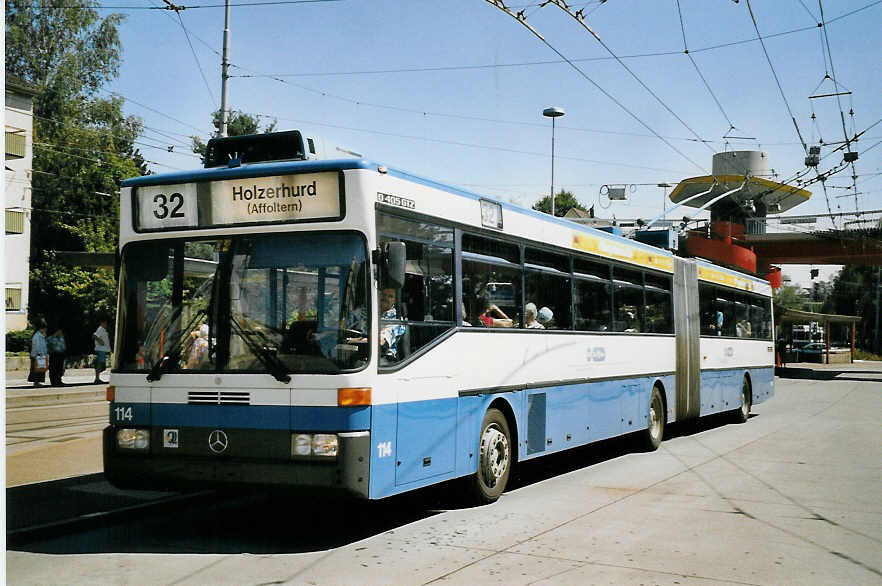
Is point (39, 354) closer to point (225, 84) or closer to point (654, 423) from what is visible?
point (225, 84)

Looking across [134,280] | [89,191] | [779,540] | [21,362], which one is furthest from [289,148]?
[89,191]

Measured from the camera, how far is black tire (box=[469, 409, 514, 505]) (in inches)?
373

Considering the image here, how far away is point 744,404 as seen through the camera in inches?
817

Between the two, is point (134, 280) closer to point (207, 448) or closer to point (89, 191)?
point (207, 448)

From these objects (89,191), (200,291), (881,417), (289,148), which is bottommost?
(881,417)

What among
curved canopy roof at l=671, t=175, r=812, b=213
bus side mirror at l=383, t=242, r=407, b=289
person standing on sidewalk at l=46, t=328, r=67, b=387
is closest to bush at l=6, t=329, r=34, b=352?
person standing on sidewalk at l=46, t=328, r=67, b=387

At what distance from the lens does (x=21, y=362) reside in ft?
117

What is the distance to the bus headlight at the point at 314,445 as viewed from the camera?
737cm

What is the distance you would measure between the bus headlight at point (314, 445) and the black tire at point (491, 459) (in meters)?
2.40

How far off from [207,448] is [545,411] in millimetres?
4539

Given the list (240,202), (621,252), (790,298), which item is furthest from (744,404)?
(790,298)

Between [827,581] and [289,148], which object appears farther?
[289,148]

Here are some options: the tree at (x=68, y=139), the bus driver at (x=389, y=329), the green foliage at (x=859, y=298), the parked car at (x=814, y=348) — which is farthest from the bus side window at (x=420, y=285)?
the green foliage at (x=859, y=298)

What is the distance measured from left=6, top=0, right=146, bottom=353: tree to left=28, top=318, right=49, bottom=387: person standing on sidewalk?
23103mm
